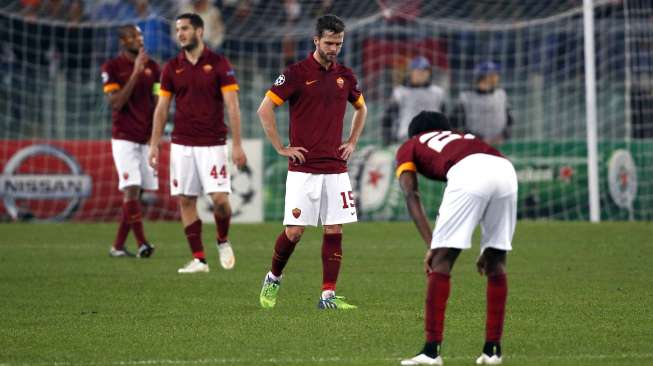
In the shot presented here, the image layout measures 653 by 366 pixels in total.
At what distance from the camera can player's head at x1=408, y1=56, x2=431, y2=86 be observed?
2027 centimetres

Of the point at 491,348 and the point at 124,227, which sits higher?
the point at 124,227

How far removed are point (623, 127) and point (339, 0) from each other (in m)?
5.29

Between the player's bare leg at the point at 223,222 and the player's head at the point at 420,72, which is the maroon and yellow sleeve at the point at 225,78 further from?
the player's head at the point at 420,72

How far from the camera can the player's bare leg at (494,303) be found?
6.87m

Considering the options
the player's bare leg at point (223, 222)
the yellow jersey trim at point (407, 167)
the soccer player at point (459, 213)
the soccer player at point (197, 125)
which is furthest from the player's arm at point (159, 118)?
the yellow jersey trim at point (407, 167)

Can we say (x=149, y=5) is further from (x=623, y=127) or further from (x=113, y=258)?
(x=113, y=258)

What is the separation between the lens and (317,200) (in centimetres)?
966

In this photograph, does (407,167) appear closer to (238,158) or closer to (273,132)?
(273,132)

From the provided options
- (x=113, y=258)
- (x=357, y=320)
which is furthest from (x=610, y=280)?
(x=113, y=258)

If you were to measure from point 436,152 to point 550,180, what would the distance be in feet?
41.7

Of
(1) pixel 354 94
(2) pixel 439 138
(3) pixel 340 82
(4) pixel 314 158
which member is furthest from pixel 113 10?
(2) pixel 439 138

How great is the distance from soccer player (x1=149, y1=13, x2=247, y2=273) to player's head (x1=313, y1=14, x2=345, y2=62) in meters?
2.41

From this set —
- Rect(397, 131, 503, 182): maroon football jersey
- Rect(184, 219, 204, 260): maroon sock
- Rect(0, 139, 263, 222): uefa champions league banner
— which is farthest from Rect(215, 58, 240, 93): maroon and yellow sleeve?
Rect(0, 139, 263, 222): uefa champions league banner

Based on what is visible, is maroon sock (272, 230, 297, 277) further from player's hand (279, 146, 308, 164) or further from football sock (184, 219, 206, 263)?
football sock (184, 219, 206, 263)
